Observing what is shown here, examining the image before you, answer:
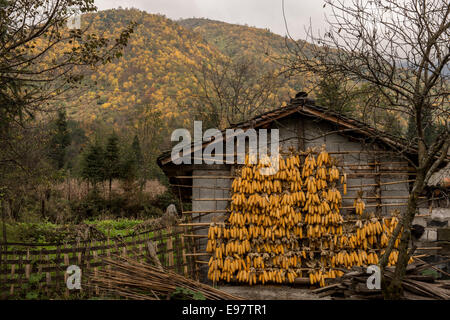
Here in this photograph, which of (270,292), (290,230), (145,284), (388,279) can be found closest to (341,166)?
(290,230)

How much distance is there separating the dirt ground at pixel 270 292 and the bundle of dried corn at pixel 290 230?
20cm

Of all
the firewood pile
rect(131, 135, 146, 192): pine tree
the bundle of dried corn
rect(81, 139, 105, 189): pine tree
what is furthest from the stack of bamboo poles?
rect(131, 135, 146, 192): pine tree

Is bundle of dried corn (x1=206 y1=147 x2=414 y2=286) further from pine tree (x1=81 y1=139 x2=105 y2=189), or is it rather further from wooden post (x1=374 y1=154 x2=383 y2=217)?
pine tree (x1=81 y1=139 x2=105 y2=189)

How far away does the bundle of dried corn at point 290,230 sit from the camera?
351 inches

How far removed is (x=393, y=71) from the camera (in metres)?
5.70

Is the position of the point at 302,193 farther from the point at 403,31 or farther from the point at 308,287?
the point at 403,31

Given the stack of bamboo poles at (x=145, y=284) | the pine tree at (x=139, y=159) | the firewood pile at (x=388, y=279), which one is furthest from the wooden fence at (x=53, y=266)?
the pine tree at (x=139, y=159)

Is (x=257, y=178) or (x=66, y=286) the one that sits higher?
(x=257, y=178)

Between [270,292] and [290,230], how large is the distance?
62.4 inches

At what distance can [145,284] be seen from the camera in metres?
6.09

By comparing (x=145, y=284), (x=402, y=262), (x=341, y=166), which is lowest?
(x=145, y=284)

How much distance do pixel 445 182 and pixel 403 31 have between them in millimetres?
4872

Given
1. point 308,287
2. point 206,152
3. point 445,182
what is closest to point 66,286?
point 206,152

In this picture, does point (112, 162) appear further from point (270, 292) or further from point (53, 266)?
point (270, 292)
